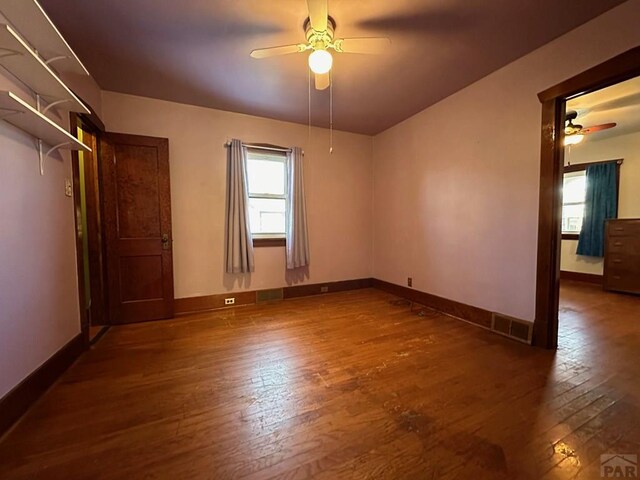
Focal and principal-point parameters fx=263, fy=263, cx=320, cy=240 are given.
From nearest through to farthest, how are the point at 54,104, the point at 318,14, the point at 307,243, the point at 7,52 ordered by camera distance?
the point at 7,52, the point at 318,14, the point at 54,104, the point at 307,243

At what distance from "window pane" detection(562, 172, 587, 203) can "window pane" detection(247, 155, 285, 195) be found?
5.68 metres

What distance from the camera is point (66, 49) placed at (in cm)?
169

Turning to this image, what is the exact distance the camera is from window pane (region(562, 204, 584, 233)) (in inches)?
201

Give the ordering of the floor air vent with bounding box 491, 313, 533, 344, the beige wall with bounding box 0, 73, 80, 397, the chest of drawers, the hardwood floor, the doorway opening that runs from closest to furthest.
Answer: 1. the hardwood floor
2. the beige wall with bounding box 0, 73, 80, 397
3. the floor air vent with bounding box 491, 313, 533, 344
4. the doorway opening
5. the chest of drawers

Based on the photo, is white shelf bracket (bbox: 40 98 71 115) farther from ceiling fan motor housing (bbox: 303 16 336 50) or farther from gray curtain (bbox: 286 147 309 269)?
gray curtain (bbox: 286 147 309 269)

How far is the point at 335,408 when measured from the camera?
5.26ft

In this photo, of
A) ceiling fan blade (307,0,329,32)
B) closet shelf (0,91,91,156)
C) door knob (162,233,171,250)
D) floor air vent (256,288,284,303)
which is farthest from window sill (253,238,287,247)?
ceiling fan blade (307,0,329,32)

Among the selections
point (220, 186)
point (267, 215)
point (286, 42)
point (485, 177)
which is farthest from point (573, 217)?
point (220, 186)

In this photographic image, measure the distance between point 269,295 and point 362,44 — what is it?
124 inches

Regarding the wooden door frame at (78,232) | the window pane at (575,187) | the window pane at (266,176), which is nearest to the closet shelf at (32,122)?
the wooden door frame at (78,232)

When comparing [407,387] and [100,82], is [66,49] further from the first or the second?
[407,387]

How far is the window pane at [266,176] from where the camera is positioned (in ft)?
12.6

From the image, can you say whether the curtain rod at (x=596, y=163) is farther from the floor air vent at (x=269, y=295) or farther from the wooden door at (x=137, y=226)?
the wooden door at (x=137, y=226)

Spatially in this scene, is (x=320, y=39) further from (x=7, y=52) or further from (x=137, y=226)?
(x=137, y=226)
